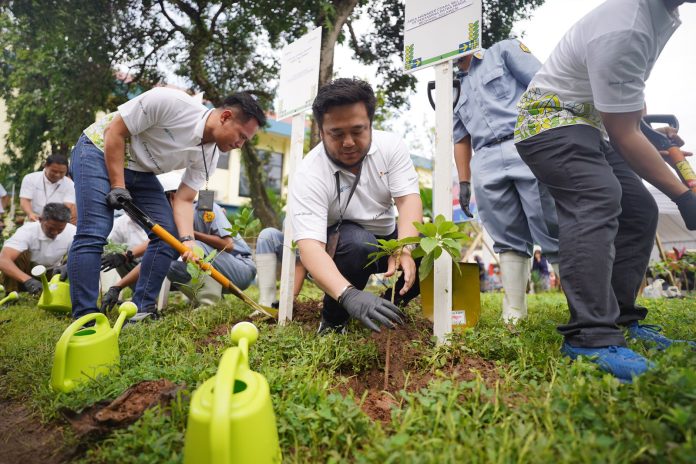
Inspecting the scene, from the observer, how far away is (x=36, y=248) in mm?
4871

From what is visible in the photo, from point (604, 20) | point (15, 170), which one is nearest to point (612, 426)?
point (604, 20)

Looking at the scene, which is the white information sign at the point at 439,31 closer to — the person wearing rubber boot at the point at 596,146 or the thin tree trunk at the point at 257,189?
the person wearing rubber boot at the point at 596,146

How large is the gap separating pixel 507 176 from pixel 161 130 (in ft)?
7.08

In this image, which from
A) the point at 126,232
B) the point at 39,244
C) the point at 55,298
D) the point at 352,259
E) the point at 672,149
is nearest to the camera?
the point at 672,149

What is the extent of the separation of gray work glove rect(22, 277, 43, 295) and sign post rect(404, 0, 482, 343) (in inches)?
178

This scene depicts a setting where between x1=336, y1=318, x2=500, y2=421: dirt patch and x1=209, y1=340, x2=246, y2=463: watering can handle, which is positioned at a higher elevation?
x1=209, y1=340, x2=246, y2=463: watering can handle

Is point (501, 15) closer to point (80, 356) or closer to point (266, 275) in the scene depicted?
point (266, 275)

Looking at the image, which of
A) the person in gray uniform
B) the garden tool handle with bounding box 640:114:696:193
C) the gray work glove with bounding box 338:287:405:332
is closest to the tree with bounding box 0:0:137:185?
the person in gray uniform

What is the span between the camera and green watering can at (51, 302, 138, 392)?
5.42ft

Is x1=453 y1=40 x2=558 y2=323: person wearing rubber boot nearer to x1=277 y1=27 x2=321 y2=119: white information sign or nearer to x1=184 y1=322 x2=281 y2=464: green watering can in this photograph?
x1=277 y1=27 x2=321 y2=119: white information sign

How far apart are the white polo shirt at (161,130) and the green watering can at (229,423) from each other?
79.2 inches

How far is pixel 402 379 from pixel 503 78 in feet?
6.77

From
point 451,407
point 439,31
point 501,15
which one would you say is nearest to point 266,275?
point 439,31

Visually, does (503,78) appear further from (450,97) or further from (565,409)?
(565,409)
